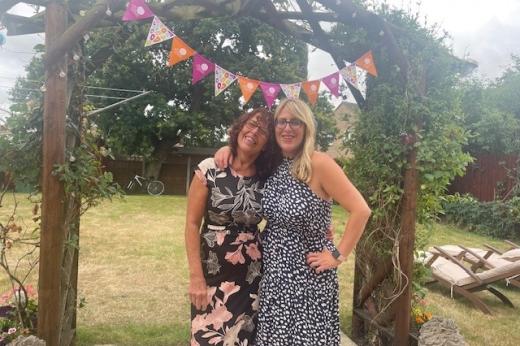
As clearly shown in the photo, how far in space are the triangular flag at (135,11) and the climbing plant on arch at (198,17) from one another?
2.3 inches

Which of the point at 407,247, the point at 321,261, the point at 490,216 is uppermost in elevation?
the point at 321,261

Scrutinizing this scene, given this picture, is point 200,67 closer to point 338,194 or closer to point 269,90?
point 269,90

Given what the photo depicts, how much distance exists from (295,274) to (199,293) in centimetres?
52

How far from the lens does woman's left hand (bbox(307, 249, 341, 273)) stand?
6.81ft

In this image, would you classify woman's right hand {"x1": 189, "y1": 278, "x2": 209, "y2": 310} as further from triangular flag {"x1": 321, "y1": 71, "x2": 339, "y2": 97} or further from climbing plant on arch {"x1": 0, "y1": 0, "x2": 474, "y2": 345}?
triangular flag {"x1": 321, "y1": 71, "x2": 339, "y2": 97}

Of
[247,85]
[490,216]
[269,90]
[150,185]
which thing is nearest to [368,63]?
[269,90]

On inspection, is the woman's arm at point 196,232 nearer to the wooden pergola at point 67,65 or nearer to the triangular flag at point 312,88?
the wooden pergola at point 67,65

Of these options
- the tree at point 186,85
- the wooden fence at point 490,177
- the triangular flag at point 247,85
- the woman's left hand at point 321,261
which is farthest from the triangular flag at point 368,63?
Result: the tree at point 186,85

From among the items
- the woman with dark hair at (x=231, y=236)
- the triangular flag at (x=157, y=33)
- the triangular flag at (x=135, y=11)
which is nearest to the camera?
the woman with dark hair at (x=231, y=236)

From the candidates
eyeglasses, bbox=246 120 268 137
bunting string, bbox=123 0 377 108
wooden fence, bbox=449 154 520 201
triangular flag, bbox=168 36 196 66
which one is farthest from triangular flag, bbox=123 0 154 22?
wooden fence, bbox=449 154 520 201

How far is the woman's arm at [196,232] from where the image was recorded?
7.22 feet

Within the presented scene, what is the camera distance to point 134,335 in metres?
3.86

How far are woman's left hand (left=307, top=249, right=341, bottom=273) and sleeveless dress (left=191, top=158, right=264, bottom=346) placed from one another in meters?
0.32

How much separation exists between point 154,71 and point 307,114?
14.1 meters
